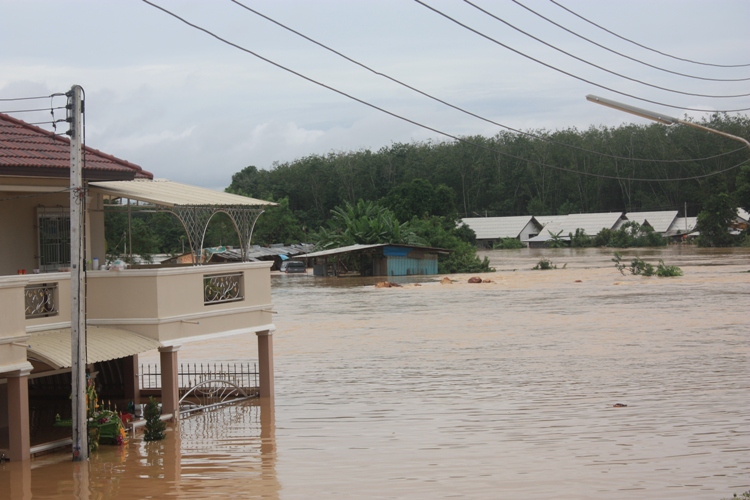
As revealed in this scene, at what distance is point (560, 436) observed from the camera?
14.7 meters

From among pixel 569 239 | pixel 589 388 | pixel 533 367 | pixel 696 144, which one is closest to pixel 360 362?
pixel 533 367

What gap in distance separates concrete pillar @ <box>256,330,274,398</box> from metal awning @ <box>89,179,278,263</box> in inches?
63.1

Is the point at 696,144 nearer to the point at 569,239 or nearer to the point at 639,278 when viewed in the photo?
the point at 569,239

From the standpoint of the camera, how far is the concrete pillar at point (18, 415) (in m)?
12.8

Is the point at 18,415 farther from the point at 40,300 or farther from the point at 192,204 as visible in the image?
the point at 192,204

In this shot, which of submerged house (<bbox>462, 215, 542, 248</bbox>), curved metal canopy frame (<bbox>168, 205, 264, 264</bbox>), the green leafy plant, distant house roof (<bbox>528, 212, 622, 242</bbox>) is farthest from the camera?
submerged house (<bbox>462, 215, 542, 248</bbox>)

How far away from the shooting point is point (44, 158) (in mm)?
15062

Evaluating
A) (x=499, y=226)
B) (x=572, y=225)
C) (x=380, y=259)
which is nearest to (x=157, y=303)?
(x=380, y=259)

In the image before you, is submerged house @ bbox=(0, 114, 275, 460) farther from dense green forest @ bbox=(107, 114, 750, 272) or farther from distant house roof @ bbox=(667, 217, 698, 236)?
distant house roof @ bbox=(667, 217, 698, 236)

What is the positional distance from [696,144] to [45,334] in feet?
324

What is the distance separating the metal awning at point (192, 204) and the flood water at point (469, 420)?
3301 millimetres

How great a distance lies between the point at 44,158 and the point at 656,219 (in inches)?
3584

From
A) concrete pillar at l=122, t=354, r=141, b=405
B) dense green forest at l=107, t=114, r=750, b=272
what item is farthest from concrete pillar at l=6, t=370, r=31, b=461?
dense green forest at l=107, t=114, r=750, b=272

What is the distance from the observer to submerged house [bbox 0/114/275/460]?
13227mm
